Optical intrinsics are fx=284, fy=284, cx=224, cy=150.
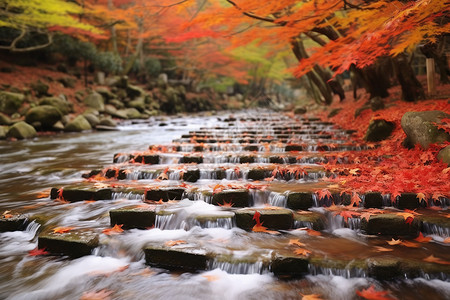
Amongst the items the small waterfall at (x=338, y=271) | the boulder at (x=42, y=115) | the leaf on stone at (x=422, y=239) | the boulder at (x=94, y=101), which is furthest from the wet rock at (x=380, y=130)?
the boulder at (x=94, y=101)

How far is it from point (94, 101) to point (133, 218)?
17.6 m

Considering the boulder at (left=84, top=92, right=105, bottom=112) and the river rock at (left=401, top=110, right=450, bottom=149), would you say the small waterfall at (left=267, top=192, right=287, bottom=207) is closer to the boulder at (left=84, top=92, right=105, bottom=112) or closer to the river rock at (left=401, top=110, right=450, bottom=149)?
the river rock at (left=401, top=110, right=450, bottom=149)

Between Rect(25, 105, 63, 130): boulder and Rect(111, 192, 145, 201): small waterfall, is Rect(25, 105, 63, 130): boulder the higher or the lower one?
the higher one

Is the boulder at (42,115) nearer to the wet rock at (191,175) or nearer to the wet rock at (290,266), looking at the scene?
the wet rock at (191,175)

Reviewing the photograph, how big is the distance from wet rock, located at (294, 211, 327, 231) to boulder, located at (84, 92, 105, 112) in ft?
60.2

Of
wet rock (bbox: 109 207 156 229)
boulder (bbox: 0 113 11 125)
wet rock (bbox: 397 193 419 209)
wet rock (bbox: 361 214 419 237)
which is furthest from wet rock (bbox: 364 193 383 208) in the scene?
boulder (bbox: 0 113 11 125)

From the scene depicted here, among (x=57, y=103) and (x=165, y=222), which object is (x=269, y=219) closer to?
(x=165, y=222)

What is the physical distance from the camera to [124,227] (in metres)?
3.60

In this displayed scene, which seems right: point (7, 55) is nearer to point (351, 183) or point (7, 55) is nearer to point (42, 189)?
point (42, 189)

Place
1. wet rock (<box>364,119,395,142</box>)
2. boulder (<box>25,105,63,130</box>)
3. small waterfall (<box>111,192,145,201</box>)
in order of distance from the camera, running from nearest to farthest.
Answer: small waterfall (<box>111,192,145,201</box>)
wet rock (<box>364,119,395,142</box>)
boulder (<box>25,105,63,130</box>)

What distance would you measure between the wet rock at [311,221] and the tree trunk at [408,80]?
27.5 feet

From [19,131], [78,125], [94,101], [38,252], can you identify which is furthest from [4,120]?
[38,252]

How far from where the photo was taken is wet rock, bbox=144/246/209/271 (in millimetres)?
2846

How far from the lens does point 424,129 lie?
541 cm
